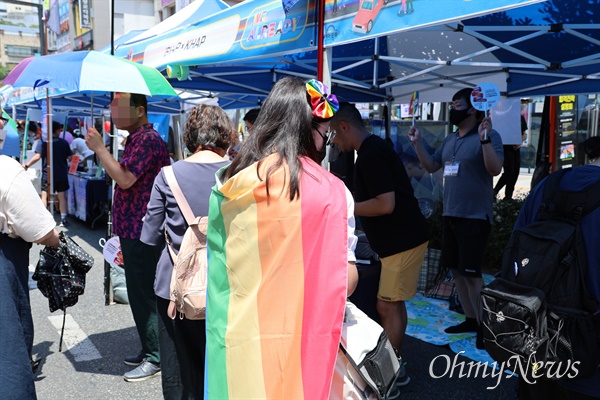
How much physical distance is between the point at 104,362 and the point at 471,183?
3.11m

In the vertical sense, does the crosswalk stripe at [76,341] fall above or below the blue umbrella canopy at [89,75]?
below

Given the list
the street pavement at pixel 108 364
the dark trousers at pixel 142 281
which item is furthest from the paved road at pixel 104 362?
the dark trousers at pixel 142 281

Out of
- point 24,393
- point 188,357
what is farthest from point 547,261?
point 24,393

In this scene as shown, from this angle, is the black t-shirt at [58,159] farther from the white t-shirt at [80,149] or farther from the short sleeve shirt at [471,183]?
the short sleeve shirt at [471,183]

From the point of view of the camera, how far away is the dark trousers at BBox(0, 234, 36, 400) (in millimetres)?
2326

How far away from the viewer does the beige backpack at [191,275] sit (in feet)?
7.73

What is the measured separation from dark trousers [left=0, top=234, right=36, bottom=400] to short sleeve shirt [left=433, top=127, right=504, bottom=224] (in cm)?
301

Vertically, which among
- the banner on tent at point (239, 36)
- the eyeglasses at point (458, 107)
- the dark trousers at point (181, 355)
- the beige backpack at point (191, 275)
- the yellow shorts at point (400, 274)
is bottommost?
the dark trousers at point (181, 355)

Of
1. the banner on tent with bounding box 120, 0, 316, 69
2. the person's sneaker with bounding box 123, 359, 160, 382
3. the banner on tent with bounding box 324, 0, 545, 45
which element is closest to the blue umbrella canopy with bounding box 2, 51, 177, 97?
the banner on tent with bounding box 120, 0, 316, 69

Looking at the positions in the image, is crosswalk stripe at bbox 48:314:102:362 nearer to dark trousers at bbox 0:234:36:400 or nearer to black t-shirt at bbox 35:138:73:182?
dark trousers at bbox 0:234:36:400

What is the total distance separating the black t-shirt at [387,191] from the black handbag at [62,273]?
70.2 inches

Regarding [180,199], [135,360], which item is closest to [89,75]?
[180,199]

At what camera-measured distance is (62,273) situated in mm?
3379

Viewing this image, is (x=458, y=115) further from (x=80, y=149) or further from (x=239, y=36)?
(x=80, y=149)
